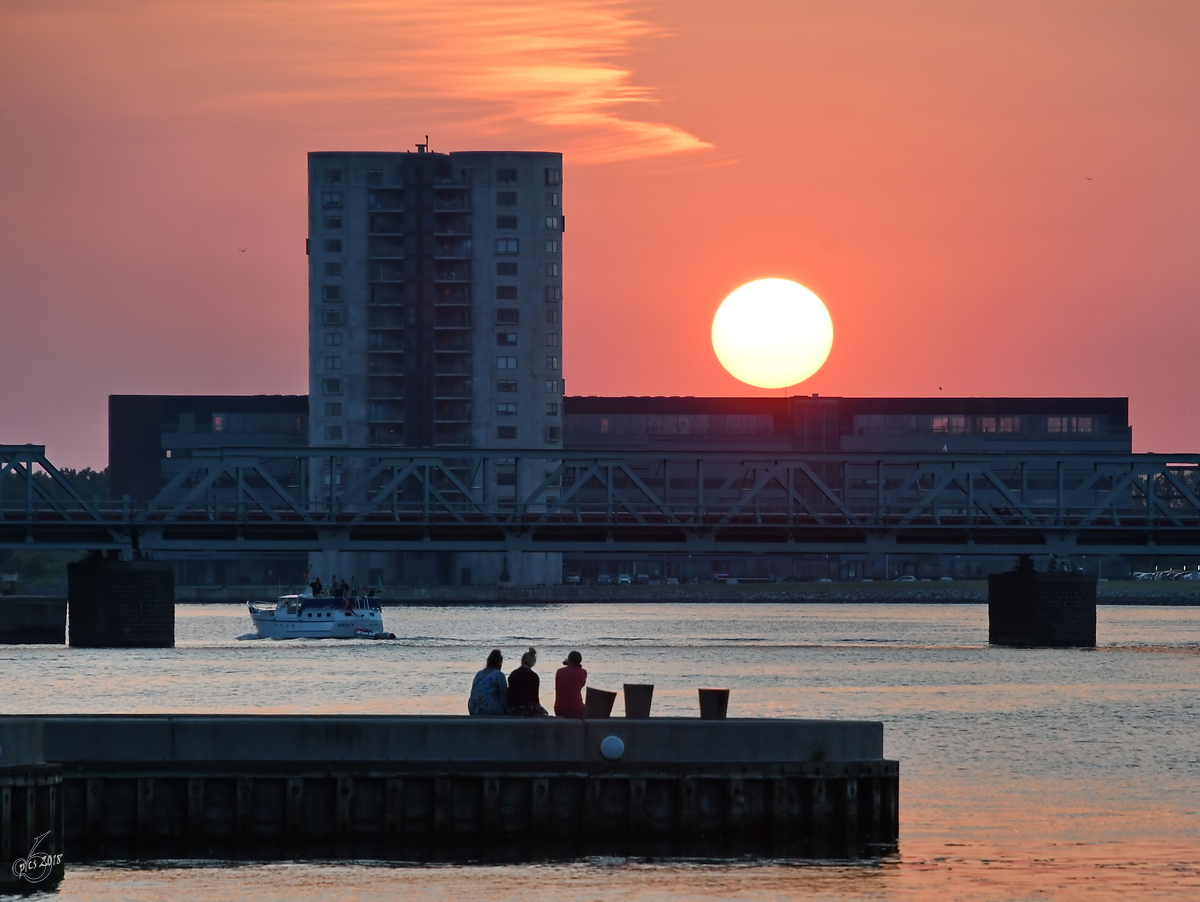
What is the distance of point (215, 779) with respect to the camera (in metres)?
36.7

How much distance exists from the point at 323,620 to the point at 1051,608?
48332 mm

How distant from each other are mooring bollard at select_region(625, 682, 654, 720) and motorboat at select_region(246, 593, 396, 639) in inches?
4189

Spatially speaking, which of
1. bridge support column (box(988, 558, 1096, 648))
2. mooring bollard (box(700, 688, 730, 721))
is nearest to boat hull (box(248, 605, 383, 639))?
bridge support column (box(988, 558, 1096, 648))

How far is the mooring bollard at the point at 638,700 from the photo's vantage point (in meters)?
38.0

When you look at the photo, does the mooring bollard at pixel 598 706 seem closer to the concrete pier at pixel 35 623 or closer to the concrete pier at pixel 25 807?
the concrete pier at pixel 25 807

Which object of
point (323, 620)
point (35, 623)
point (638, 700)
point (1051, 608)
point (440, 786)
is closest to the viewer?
point (440, 786)

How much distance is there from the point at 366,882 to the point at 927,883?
8890 mm

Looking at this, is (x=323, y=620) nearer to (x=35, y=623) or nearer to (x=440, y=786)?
(x=35, y=623)

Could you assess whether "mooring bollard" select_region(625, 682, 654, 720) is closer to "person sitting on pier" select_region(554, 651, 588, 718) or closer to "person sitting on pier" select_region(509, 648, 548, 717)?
"person sitting on pier" select_region(554, 651, 588, 718)

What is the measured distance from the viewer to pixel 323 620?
14812cm

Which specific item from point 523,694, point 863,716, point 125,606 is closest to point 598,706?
point 523,694

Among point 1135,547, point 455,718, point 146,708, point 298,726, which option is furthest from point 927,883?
point 1135,547

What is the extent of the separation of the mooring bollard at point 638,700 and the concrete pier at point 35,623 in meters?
99.5

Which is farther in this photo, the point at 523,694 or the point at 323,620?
the point at 323,620
